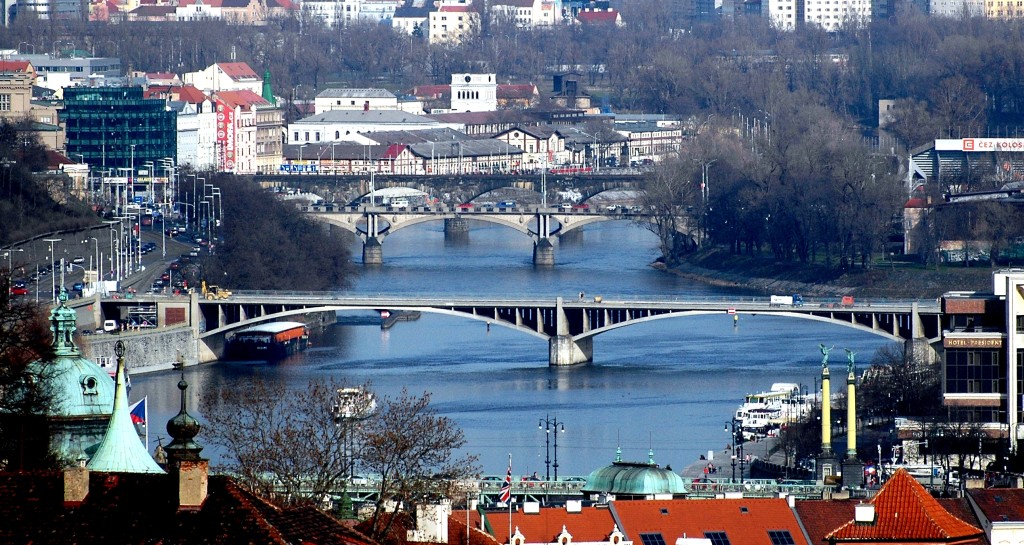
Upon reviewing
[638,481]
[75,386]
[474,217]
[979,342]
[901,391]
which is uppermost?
[75,386]

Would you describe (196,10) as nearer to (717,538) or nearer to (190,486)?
(717,538)

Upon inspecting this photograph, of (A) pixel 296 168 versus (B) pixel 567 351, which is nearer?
(B) pixel 567 351

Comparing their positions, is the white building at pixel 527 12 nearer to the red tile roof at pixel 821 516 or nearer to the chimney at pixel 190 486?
the red tile roof at pixel 821 516

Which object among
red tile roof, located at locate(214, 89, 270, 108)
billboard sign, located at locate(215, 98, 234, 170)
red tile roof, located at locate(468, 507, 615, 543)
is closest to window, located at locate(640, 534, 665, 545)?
red tile roof, located at locate(468, 507, 615, 543)

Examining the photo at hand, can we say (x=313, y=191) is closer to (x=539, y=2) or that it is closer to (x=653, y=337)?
(x=653, y=337)

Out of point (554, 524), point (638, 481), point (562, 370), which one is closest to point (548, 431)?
point (562, 370)

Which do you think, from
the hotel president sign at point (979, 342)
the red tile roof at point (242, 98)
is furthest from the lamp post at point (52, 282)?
the red tile roof at point (242, 98)

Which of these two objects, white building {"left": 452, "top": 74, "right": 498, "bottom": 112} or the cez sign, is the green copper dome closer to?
the cez sign
